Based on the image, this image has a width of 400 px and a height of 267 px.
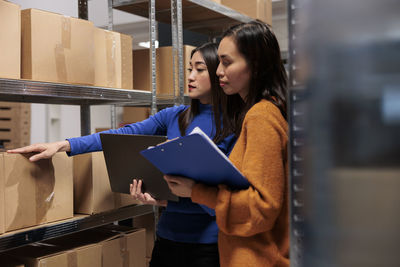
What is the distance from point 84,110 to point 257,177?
1833mm

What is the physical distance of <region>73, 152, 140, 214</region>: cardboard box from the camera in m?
1.98

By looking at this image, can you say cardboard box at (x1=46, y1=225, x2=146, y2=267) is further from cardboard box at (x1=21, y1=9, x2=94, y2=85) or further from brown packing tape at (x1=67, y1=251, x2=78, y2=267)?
cardboard box at (x1=21, y1=9, x2=94, y2=85)

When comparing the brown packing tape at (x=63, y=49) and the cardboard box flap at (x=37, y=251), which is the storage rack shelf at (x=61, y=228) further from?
the brown packing tape at (x=63, y=49)

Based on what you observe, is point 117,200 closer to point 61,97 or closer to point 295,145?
point 61,97

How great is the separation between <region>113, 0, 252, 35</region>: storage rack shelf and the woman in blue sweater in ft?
2.80

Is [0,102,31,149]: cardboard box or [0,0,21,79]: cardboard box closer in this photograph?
[0,0,21,79]: cardboard box

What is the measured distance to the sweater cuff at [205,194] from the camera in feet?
3.69

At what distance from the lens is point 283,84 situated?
4.11ft

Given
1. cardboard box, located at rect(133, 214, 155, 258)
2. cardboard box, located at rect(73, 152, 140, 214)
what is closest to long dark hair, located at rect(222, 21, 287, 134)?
cardboard box, located at rect(73, 152, 140, 214)

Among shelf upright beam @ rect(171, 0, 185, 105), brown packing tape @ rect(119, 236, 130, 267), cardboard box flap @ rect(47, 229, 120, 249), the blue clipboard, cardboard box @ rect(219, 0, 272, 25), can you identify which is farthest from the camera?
cardboard box @ rect(219, 0, 272, 25)

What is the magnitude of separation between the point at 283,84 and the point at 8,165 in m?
1.08

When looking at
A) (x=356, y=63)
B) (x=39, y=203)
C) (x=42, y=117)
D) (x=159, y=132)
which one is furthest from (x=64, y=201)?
(x=42, y=117)

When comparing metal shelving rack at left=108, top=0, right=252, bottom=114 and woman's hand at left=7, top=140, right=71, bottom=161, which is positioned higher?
metal shelving rack at left=108, top=0, right=252, bottom=114

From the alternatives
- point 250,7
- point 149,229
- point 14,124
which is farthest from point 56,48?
point 14,124
